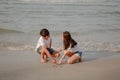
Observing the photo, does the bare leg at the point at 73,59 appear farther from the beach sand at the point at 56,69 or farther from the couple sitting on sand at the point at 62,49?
the beach sand at the point at 56,69

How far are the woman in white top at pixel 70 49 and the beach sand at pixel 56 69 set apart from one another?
0.15 m

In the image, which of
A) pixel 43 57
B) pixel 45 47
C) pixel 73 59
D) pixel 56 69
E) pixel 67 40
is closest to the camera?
pixel 56 69

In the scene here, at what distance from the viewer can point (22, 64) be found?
676 centimetres

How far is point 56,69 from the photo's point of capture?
20.6 feet

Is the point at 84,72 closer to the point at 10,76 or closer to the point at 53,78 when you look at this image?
the point at 53,78

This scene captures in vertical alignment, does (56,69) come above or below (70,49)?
below

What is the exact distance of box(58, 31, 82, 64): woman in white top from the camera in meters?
6.55

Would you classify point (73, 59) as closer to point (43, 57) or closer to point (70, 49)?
point (70, 49)

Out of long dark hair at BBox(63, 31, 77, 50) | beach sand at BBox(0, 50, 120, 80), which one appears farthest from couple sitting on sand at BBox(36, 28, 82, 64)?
beach sand at BBox(0, 50, 120, 80)

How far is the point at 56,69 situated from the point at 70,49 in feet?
2.55

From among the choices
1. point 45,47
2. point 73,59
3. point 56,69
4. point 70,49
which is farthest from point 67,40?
point 56,69

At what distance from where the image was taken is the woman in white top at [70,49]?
6547mm

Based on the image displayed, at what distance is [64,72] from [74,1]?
939 inches

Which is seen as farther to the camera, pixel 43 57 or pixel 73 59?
pixel 43 57
